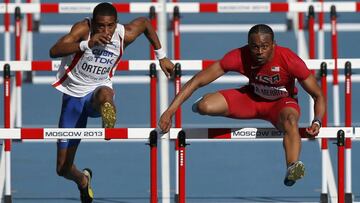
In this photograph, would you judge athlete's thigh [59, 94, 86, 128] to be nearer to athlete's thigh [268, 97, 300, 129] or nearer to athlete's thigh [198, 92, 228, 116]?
athlete's thigh [198, 92, 228, 116]

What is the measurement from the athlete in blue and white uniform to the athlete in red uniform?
1.98 ft

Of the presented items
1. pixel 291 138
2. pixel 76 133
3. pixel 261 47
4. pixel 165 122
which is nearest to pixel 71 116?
pixel 76 133

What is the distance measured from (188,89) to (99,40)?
2.50ft

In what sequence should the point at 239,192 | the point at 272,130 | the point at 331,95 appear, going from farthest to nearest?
the point at 331,95, the point at 239,192, the point at 272,130

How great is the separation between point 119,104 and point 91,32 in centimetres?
374

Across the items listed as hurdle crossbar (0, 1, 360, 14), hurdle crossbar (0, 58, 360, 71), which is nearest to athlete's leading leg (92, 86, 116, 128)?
hurdle crossbar (0, 58, 360, 71)

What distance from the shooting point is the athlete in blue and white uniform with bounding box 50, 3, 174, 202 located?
35.3 feet

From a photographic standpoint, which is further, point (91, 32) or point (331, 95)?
point (331, 95)

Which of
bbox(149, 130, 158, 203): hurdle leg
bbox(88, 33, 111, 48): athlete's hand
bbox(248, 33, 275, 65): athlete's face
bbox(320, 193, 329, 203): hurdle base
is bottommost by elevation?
bbox(320, 193, 329, 203): hurdle base

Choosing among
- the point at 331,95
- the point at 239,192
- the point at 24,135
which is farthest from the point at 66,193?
the point at 331,95

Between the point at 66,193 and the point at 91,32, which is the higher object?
the point at 91,32

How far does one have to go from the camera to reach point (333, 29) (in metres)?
13.3

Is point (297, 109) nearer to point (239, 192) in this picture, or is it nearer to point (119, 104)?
point (239, 192)

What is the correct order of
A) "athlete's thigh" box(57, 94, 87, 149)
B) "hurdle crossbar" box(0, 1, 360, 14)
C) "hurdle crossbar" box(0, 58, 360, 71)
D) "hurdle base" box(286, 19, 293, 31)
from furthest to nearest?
"hurdle base" box(286, 19, 293, 31) → "hurdle crossbar" box(0, 1, 360, 14) → "hurdle crossbar" box(0, 58, 360, 71) → "athlete's thigh" box(57, 94, 87, 149)
